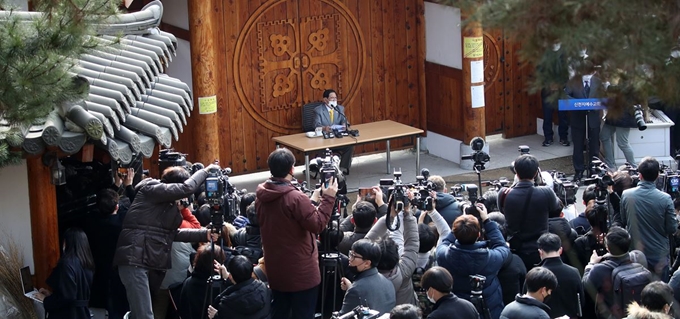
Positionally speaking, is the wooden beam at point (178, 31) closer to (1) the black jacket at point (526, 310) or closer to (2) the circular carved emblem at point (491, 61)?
(2) the circular carved emblem at point (491, 61)

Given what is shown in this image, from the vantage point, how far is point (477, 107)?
15281mm

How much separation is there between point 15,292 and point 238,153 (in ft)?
22.3

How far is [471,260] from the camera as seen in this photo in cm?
769

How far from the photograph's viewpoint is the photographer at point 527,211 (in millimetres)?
8648

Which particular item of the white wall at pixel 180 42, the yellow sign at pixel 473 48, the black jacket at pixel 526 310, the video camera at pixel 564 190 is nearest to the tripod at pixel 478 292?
the black jacket at pixel 526 310

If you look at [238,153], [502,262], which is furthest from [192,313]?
[238,153]

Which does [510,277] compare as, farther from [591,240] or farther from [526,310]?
[526,310]

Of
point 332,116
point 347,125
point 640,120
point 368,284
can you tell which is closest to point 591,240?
point 368,284

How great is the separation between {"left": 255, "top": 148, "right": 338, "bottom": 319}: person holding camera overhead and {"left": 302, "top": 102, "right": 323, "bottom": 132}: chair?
674cm

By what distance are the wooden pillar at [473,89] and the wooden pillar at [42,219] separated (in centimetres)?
790

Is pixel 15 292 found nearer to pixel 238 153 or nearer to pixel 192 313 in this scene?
pixel 192 313

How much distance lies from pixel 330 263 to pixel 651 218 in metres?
2.63

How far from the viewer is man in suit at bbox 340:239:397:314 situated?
7461 millimetres

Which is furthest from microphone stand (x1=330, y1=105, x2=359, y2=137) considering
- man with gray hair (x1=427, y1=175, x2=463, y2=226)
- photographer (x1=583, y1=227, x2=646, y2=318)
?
photographer (x1=583, y1=227, x2=646, y2=318)
